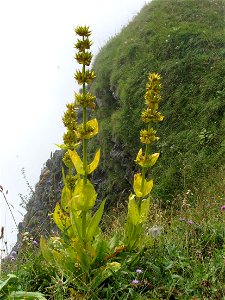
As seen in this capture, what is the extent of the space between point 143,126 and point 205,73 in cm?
222

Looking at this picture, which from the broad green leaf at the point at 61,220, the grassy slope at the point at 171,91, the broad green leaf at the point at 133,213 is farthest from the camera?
the grassy slope at the point at 171,91

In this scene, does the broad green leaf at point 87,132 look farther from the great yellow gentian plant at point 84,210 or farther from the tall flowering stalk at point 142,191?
the tall flowering stalk at point 142,191

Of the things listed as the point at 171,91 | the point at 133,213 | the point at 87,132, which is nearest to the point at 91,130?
the point at 87,132

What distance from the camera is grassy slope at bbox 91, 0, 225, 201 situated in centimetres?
1001

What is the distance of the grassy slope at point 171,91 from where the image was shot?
1001 cm

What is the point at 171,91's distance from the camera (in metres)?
12.4

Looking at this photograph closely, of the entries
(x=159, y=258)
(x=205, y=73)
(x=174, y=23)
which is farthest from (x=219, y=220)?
(x=174, y=23)

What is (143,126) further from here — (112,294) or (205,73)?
(112,294)

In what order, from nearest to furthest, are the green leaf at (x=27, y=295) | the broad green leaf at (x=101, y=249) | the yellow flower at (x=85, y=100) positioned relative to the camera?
1. the green leaf at (x=27, y=295)
2. the yellow flower at (x=85, y=100)
3. the broad green leaf at (x=101, y=249)

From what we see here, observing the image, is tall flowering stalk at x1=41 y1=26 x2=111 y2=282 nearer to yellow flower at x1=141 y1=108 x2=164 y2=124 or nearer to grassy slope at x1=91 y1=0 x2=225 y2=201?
yellow flower at x1=141 y1=108 x2=164 y2=124

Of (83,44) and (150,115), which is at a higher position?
(83,44)

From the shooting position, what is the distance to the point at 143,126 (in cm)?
1236

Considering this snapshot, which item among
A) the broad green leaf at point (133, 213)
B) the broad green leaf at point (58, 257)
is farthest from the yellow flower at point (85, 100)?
the broad green leaf at point (58, 257)

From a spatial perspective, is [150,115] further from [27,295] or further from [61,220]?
[27,295]
